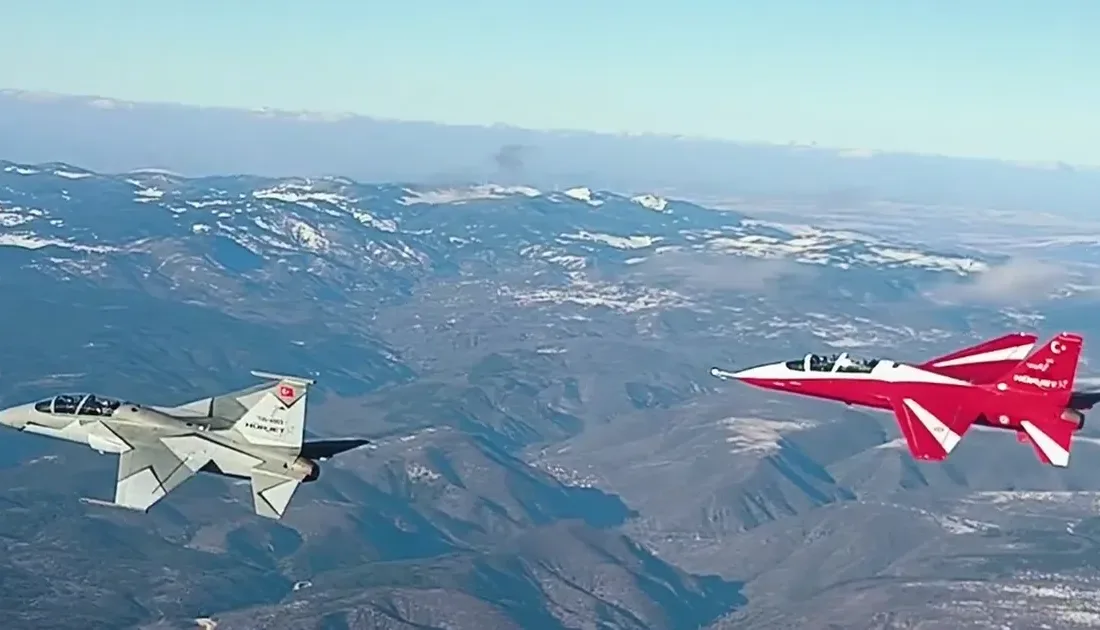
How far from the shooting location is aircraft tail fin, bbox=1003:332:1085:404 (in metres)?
70.5

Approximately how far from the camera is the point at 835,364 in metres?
83.6

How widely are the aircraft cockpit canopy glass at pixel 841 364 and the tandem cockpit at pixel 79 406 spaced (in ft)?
176

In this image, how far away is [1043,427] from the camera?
71250 mm

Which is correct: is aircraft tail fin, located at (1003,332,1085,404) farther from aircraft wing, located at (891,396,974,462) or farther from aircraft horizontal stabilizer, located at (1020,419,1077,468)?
aircraft wing, located at (891,396,974,462)

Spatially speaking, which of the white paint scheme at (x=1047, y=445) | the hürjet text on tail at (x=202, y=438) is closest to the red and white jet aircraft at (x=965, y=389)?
the white paint scheme at (x=1047, y=445)

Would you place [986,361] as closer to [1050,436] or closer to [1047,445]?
[1050,436]

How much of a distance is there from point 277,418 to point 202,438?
7.90 meters

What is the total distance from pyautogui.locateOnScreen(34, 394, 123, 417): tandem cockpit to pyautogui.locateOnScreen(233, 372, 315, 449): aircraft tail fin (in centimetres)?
1342

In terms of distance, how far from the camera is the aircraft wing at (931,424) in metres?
70.9

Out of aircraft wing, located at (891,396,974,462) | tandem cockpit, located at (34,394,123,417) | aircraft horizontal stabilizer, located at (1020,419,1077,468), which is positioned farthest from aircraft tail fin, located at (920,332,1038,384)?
tandem cockpit, located at (34,394,123,417)

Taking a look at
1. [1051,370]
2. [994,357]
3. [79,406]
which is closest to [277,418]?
[79,406]

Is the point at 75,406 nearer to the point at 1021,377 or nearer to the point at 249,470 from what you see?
the point at 249,470

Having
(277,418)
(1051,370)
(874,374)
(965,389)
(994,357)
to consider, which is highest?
(1051,370)

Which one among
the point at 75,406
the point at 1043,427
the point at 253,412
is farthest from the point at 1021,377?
the point at 75,406
